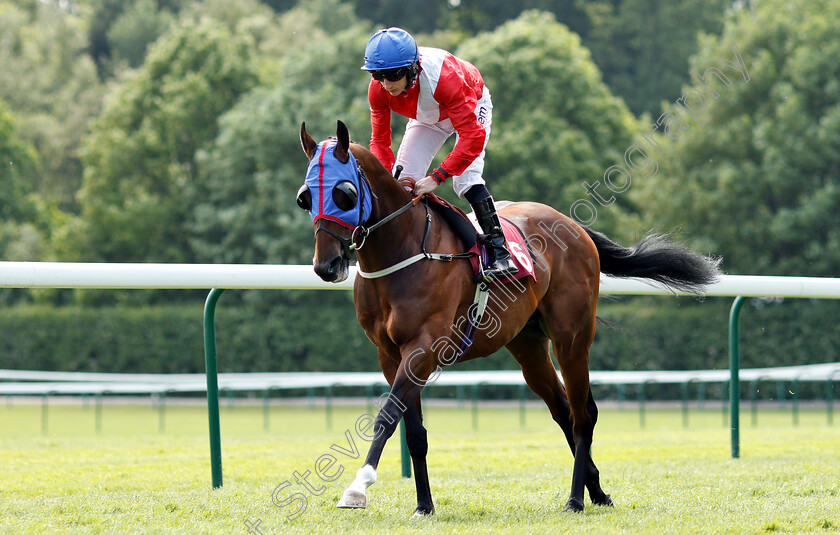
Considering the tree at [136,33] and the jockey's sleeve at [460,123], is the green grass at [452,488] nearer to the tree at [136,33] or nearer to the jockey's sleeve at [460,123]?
the jockey's sleeve at [460,123]

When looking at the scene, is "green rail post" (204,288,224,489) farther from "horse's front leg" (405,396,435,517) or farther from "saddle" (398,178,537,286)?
"saddle" (398,178,537,286)

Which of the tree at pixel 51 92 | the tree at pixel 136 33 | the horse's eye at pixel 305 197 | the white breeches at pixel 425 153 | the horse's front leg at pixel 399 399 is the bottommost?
the horse's front leg at pixel 399 399

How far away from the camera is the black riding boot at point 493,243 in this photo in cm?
432

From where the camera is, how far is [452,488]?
16.5 feet

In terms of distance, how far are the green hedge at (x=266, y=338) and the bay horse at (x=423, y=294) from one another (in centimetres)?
1684

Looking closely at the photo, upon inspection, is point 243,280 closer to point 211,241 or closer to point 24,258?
point 211,241

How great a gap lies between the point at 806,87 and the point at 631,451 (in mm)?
17281

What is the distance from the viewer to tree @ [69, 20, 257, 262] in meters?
26.8

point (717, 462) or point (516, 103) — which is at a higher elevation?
point (516, 103)

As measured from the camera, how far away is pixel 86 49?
139 feet

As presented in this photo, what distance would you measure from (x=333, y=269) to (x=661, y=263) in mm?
2524

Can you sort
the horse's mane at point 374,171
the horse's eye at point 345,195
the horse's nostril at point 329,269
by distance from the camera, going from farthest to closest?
the horse's mane at point 374,171 < the horse's eye at point 345,195 < the horse's nostril at point 329,269

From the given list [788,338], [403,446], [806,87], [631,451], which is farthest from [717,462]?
[806,87]

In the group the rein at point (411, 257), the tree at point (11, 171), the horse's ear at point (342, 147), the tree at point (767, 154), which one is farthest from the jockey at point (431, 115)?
the tree at point (11, 171)
